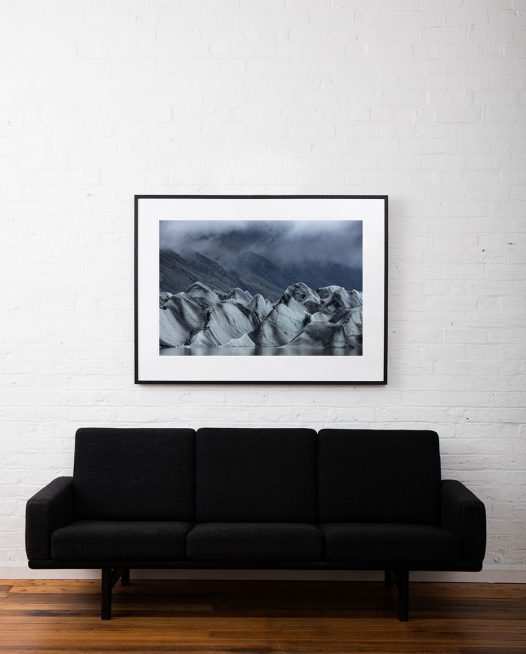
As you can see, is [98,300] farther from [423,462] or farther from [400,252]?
[423,462]

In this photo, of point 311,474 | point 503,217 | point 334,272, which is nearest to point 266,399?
point 311,474

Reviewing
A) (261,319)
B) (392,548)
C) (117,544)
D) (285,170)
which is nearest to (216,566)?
(117,544)

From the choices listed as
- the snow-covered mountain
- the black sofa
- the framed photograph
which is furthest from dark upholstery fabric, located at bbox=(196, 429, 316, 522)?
the snow-covered mountain

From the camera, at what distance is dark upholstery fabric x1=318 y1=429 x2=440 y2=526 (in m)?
3.58

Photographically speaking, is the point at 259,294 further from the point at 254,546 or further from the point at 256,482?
the point at 254,546

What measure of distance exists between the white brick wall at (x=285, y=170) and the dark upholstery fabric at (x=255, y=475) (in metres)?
0.26

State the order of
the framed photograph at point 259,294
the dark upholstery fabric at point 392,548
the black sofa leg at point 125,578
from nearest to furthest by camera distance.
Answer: the dark upholstery fabric at point 392,548
the black sofa leg at point 125,578
the framed photograph at point 259,294

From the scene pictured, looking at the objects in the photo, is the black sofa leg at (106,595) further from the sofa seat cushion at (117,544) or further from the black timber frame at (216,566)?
the sofa seat cushion at (117,544)

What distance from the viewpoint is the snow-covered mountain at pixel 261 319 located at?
12.8 feet

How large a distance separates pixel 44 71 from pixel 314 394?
2.36 metres

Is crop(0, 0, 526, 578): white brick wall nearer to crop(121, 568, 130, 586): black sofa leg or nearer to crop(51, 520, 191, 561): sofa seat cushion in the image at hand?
crop(121, 568, 130, 586): black sofa leg

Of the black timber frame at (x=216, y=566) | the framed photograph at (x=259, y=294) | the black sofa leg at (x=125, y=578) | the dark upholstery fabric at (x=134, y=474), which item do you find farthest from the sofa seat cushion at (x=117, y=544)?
the framed photograph at (x=259, y=294)

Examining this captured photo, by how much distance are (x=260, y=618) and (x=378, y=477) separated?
0.91 meters

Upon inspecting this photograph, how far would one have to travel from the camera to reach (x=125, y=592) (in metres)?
3.66
